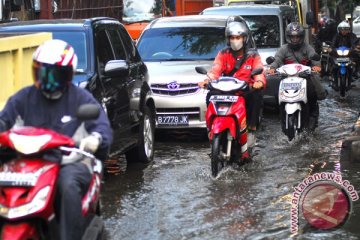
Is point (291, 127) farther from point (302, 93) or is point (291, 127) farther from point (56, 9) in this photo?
point (56, 9)

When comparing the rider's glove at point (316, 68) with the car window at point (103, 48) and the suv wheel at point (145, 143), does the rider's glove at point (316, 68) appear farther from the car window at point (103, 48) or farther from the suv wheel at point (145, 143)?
the car window at point (103, 48)

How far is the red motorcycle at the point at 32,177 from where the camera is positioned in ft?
13.5

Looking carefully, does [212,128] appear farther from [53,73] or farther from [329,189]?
[53,73]

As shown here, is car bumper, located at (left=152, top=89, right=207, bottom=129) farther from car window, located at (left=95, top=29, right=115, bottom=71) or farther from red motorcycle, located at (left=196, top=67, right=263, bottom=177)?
red motorcycle, located at (left=196, top=67, right=263, bottom=177)

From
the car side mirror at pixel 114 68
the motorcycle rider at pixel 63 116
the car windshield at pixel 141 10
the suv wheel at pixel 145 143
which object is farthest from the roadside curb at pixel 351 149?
the car windshield at pixel 141 10

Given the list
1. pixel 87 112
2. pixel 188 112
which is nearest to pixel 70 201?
pixel 87 112

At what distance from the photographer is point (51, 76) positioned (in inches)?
183

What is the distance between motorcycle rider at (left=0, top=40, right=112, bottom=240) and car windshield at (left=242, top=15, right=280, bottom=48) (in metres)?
10.3

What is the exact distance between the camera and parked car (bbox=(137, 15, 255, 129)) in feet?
36.7

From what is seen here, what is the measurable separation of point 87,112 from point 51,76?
1.22 feet

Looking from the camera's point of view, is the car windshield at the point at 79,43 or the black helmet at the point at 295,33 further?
the black helmet at the point at 295,33

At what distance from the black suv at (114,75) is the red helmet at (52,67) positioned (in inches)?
127

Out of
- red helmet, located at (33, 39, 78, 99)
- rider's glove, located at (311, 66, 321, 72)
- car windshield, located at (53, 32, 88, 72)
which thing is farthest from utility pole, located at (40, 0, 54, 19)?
red helmet, located at (33, 39, 78, 99)

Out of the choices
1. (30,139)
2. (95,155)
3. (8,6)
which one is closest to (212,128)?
(95,155)
